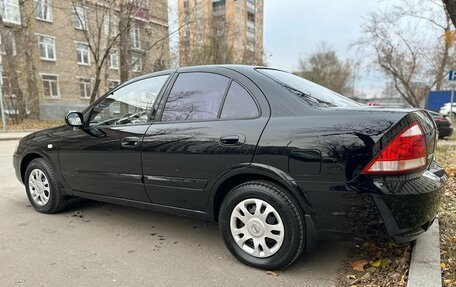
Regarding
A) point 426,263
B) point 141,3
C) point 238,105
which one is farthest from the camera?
point 141,3

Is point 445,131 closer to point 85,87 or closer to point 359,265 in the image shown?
point 359,265

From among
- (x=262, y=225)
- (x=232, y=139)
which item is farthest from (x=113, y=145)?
(x=262, y=225)

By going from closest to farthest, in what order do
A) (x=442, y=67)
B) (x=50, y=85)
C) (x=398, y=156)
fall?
(x=398, y=156)
(x=442, y=67)
(x=50, y=85)

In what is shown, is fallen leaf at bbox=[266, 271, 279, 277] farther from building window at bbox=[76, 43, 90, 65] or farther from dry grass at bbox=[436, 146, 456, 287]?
building window at bbox=[76, 43, 90, 65]

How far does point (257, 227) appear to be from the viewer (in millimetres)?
2734

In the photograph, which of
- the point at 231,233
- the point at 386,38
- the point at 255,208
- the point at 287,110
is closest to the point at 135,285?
the point at 231,233

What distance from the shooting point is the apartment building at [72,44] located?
19.1 m

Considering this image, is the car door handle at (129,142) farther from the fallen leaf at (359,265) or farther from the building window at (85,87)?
the building window at (85,87)

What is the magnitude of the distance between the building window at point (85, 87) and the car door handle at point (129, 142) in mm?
28889

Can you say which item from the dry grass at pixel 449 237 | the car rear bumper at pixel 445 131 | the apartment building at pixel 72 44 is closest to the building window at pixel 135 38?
the apartment building at pixel 72 44

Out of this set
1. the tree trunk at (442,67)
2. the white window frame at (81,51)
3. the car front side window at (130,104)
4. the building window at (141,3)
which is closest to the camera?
the car front side window at (130,104)

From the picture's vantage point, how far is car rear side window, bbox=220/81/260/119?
279 cm

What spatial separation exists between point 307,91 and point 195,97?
1.01 metres

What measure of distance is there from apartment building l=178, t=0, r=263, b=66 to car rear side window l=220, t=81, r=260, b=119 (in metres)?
18.6
